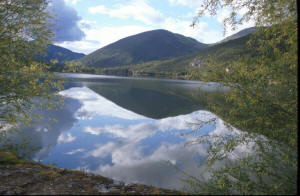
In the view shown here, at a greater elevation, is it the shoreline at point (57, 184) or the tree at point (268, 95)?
the tree at point (268, 95)

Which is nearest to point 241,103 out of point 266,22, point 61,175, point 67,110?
point 266,22

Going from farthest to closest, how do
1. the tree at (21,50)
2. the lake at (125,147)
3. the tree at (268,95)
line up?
the lake at (125,147), the tree at (21,50), the tree at (268,95)

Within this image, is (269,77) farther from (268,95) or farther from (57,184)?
(57,184)

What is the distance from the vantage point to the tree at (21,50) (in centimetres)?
974

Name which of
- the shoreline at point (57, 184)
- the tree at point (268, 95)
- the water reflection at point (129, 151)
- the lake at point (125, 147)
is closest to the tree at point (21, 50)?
the lake at point (125, 147)

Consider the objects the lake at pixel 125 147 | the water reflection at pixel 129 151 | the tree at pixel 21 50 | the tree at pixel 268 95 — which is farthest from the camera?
the water reflection at pixel 129 151

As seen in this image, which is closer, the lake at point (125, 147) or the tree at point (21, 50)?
the tree at point (21, 50)

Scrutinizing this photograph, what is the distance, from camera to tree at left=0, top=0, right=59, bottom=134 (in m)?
9.74

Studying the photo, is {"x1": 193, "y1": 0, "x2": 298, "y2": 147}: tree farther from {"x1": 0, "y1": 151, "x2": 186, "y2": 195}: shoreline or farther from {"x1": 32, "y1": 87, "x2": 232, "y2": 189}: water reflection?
{"x1": 0, "y1": 151, "x2": 186, "y2": 195}: shoreline

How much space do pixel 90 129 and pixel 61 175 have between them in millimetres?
16842

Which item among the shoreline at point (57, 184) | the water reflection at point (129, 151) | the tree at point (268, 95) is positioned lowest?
the water reflection at point (129, 151)

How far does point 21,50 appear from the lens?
1082 centimetres

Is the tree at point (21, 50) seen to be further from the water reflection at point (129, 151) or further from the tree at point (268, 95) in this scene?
the tree at point (268, 95)

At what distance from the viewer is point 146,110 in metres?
40.5
